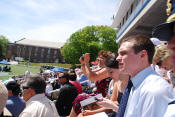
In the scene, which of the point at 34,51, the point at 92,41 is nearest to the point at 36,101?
the point at 92,41

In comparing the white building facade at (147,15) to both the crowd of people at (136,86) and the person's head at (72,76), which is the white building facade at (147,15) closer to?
the person's head at (72,76)

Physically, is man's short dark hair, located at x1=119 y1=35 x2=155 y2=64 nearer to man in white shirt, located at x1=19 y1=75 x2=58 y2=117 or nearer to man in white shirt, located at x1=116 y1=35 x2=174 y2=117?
man in white shirt, located at x1=116 y1=35 x2=174 y2=117

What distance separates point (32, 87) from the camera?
9.21 feet

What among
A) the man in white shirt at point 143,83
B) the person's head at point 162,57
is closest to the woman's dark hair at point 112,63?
the person's head at point 162,57

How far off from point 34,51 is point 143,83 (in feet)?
296

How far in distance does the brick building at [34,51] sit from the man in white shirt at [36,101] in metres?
84.8

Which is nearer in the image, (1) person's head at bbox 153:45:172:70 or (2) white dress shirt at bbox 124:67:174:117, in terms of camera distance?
(2) white dress shirt at bbox 124:67:174:117

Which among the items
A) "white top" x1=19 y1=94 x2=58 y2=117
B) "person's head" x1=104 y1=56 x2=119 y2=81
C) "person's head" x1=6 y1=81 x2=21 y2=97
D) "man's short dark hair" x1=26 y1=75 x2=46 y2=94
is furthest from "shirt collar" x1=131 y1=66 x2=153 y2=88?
"person's head" x1=6 y1=81 x2=21 y2=97

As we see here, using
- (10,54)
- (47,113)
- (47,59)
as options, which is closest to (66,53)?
(47,59)

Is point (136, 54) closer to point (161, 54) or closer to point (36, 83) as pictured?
point (161, 54)

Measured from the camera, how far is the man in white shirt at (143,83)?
4.42 ft

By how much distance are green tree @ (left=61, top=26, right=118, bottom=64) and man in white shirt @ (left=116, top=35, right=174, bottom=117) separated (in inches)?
1588

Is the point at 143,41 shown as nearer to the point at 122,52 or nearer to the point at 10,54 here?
the point at 122,52

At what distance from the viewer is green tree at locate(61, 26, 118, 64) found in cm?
4294
